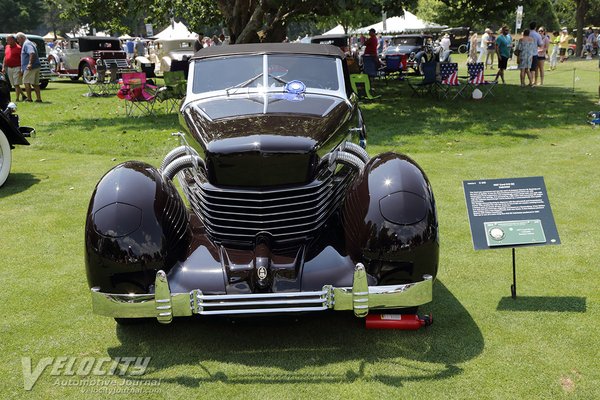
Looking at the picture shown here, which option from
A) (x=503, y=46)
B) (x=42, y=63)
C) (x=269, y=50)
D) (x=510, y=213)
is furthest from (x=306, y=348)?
(x=42, y=63)

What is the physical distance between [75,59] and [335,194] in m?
24.3

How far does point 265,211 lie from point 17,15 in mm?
75153

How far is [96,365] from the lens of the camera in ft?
13.0

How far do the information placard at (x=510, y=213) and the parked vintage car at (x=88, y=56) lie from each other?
2107 centimetres

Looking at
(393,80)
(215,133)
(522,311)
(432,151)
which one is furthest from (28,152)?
(393,80)

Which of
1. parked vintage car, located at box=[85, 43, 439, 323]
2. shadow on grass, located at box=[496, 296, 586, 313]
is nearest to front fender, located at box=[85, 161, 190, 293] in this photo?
parked vintage car, located at box=[85, 43, 439, 323]

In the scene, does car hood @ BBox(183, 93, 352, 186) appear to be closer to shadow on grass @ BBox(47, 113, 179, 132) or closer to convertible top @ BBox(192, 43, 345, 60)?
convertible top @ BBox(192, 43, 345, 60)

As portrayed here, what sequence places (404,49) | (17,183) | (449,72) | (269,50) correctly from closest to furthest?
1. (269,50)
2. (17,183)
3. (449,72)
4. (404,49)

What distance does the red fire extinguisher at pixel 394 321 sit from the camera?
418cm

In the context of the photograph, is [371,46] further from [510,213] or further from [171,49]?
[510,213]

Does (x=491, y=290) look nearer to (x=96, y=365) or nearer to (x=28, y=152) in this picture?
(x=96, y=365)

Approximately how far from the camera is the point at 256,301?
358 cm

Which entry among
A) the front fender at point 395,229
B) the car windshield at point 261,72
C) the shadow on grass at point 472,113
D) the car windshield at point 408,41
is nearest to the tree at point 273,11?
the shadow on grass at point 472,113

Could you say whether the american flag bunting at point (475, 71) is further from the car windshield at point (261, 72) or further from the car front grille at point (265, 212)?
the car front grille at point (265, 212)
